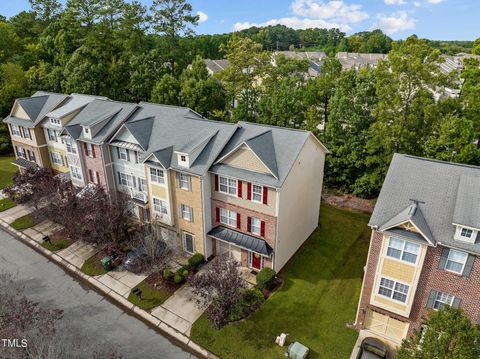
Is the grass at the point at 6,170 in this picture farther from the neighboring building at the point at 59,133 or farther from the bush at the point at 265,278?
the bush at the point at 265,278

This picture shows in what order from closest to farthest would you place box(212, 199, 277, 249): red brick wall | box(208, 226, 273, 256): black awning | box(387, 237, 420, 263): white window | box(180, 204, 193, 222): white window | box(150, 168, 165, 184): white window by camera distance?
box(387, 237, 420, 263): white window, box(212, 199, 277, 249): red brick wall, box(208, 226, 273, 256): black awning, box(180, 204, 193, 222): white window, box(150, 168, 165, 184): white window

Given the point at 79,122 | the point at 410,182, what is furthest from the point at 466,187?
the point at 79,122

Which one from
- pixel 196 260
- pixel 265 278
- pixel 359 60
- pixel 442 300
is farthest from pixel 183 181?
pixel 359 60

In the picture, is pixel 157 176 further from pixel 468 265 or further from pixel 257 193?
pixel 468 265

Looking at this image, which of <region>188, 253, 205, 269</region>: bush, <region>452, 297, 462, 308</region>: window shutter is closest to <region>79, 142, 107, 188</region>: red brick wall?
<region>188, 253, 205, 269</region>: bush

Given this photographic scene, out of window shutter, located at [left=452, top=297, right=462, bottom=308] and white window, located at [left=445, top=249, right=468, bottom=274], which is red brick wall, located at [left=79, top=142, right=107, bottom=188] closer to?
white window, located at [left=445, top=249, right=468, bottom=274]

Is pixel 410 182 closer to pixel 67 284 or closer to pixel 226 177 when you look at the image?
pixel 226 177
